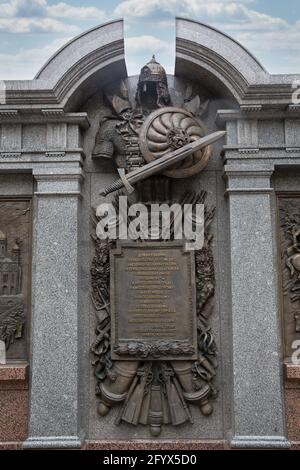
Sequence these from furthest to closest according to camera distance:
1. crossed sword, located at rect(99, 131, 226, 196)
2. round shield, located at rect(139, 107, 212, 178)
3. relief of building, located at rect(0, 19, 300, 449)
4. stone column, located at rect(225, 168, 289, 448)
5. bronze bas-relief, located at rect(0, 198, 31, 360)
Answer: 1. bronze bas-relief, located at rect(0, 198, 31, 360)
2. round shield, located at rect(139, 107, 212, 178)
3. crossed sword, located at rect(99, 131, 226, 196)
4. relief of building, located at rect(0, 19, 300, 449)
5. stone column, located at rect(225, 168, 289, 448)

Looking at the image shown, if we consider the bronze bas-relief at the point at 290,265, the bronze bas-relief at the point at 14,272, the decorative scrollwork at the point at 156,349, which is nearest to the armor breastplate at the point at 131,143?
the bronze bas-relief at the point at 14,272

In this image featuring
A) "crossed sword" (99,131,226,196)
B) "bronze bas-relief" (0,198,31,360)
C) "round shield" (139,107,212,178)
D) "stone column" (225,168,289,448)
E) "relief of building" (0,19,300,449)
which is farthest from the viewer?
"bronze bas-relief" (0,198,31,360)

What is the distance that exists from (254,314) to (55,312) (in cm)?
256

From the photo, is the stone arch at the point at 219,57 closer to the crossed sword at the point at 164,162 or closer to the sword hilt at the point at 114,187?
the crossed sword at the point at 164,162

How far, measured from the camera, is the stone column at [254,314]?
18.8 feet

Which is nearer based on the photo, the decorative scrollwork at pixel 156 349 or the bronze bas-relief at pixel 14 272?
the decorative scrollwork at pixel 156 349

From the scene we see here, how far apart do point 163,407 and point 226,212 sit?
8.98 feet

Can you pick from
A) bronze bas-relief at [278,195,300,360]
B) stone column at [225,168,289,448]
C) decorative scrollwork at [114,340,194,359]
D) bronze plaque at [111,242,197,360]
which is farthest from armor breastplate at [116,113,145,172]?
decorative scrollwork at [114,340,194,359]

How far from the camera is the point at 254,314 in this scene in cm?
594

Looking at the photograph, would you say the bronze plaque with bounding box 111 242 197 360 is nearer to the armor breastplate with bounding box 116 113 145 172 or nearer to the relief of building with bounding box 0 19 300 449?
the relief of building with bounding box 0 19 300 449

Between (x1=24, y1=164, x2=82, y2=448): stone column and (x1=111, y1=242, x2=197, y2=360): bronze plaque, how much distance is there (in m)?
0.58

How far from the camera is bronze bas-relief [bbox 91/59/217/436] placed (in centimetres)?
604

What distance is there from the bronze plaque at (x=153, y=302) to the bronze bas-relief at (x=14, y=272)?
4.08ft

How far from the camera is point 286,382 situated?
19.6 ft
